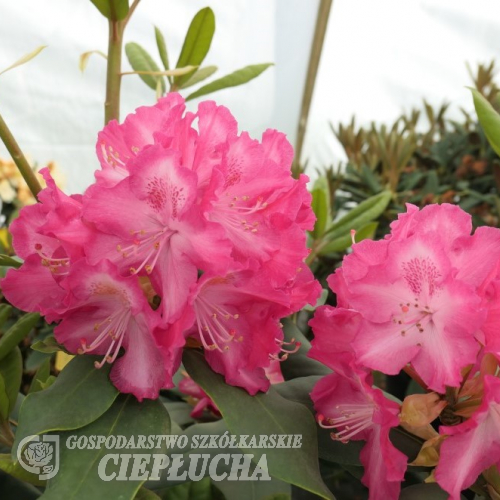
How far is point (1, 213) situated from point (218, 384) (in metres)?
1.09

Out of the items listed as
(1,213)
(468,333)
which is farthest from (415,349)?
(1,213)

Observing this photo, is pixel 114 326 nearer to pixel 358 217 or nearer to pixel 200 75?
pixel 200 75

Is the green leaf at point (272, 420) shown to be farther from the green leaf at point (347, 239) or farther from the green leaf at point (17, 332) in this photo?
the green leaf at point (347, 239)

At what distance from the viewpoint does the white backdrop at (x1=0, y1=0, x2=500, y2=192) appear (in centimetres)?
Result: 214

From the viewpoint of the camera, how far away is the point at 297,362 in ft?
2.35

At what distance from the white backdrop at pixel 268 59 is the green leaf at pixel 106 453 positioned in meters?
1.72

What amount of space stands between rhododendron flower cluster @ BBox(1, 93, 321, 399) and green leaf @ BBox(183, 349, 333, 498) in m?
0.01

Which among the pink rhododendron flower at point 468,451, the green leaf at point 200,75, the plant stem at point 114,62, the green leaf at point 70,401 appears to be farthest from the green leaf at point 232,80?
the pink rhododendron flower at point 468,451

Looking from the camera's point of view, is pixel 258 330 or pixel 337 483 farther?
pixel 337 483

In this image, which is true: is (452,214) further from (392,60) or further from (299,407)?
(392,60)

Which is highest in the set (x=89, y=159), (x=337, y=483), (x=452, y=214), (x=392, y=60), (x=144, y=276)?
(x=452, y=214)

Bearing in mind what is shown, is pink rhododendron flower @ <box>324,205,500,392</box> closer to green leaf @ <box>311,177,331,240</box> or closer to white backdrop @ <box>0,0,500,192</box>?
green leaf @ <box>311,177,331,240</box>

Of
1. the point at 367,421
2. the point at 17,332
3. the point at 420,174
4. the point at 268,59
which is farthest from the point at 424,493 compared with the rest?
the point at 268,59

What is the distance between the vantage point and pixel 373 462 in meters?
0.59
